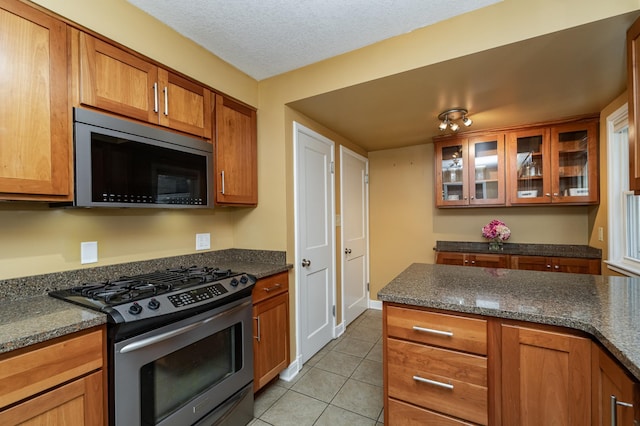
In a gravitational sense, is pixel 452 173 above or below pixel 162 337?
above

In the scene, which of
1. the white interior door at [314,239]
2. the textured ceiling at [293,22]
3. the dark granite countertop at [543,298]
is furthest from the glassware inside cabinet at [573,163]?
the white interior door at [314,239]

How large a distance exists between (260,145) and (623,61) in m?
2.43

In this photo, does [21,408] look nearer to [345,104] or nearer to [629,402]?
[629,402]

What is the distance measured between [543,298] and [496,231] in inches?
78.6

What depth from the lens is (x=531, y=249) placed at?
3002mm

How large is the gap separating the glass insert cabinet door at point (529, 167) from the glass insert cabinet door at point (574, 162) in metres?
0.06

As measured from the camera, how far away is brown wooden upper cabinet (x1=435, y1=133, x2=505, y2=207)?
2998 mm

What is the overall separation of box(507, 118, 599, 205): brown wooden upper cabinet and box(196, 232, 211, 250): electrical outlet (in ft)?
9.60

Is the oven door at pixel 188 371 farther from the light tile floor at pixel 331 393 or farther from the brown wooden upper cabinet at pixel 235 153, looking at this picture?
the brown wooden upper cabinet at pixel 235 153

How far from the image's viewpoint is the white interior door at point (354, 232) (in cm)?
327

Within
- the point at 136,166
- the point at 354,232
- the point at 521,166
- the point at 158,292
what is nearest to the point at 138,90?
the point at 136,166

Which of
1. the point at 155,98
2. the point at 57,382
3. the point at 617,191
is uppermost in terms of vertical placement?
the point at 155,98

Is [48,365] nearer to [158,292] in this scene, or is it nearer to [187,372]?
[158,292]

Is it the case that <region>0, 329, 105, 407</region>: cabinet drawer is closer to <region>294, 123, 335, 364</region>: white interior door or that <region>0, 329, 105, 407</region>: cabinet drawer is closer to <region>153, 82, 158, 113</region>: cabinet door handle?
<region>153, 82, 158, 113</region>: cabinet door handle
